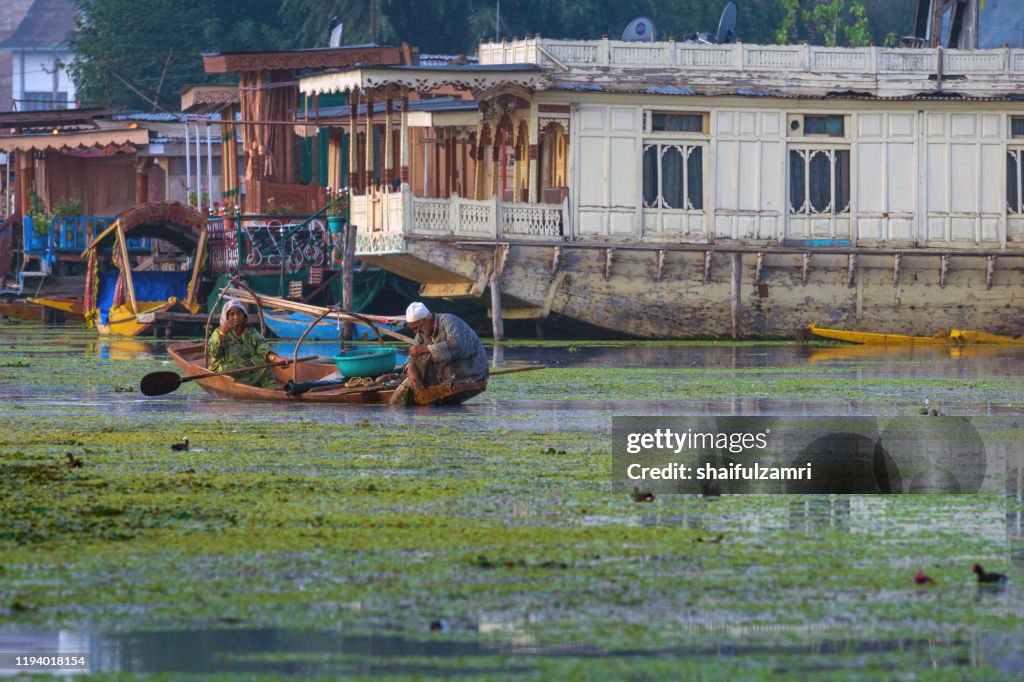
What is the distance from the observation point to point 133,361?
24.4 metres

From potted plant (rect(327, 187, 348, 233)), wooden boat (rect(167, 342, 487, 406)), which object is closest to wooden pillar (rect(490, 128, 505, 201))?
potted plant (rect(327, 187, 348, 233))

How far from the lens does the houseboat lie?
3038cm

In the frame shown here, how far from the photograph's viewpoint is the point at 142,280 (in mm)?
34750

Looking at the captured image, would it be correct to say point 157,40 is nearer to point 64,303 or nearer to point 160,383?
point 64,303

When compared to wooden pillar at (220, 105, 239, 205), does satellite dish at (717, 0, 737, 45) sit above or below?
above

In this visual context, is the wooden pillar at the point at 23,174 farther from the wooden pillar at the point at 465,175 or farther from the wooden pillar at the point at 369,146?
the wooden pillar at the point at 369,146

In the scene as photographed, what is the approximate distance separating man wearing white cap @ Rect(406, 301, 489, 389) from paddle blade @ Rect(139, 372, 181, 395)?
2.57 m

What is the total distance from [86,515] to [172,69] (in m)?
47.5

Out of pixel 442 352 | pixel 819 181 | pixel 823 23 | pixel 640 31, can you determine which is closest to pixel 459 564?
pixel 442 352

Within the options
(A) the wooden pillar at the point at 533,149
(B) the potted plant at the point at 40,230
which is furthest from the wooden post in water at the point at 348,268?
(B) the potted plant at the point at 40,230

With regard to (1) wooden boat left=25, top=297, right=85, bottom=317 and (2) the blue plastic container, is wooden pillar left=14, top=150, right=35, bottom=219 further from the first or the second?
(2) the blue plastic container

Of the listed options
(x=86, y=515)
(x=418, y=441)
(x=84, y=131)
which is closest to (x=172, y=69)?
(x=84, y=131)

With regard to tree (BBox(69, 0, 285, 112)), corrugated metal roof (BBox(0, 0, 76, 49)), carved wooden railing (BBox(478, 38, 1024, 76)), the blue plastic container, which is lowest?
the blue plastic container

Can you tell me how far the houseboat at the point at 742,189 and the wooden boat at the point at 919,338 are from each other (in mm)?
267
